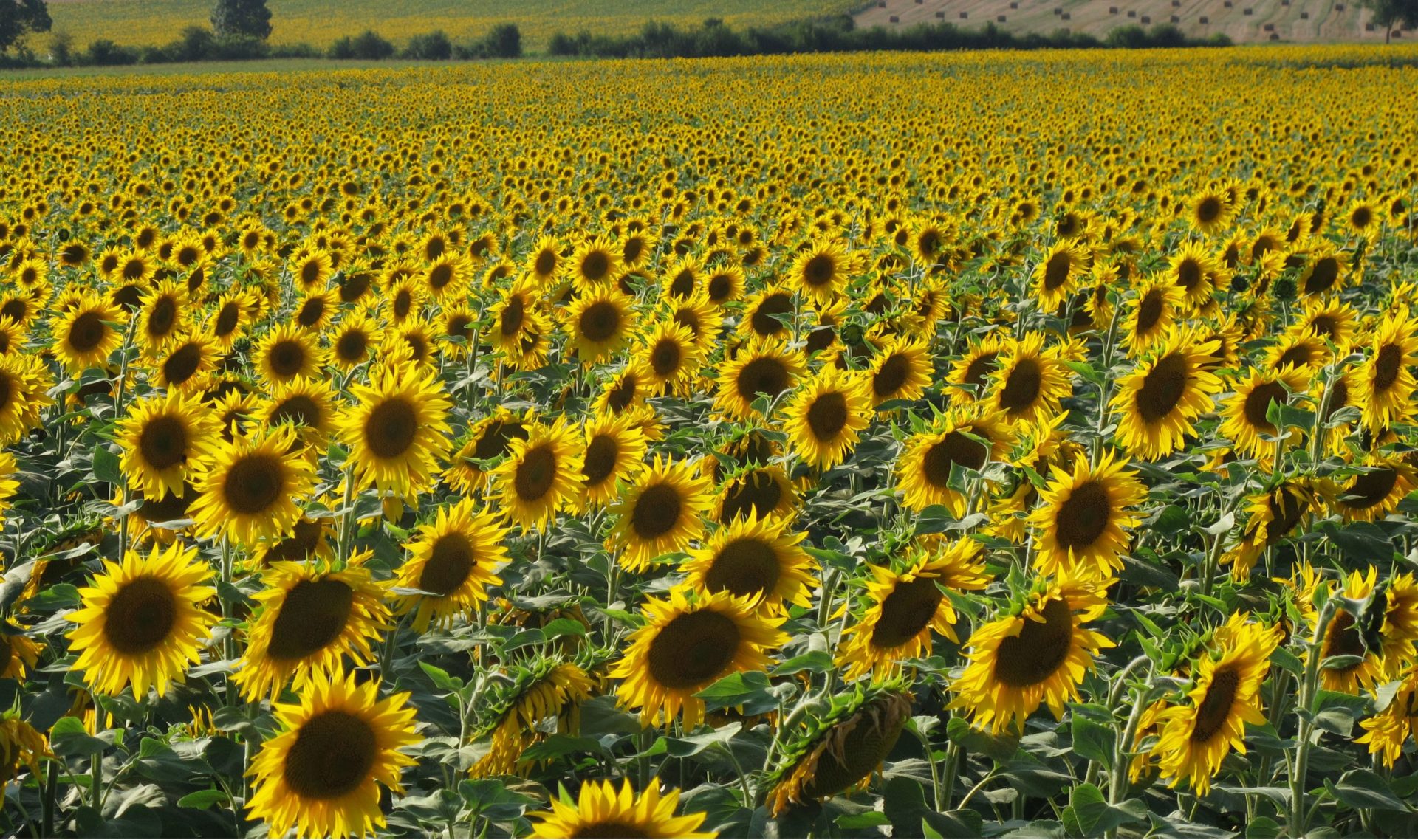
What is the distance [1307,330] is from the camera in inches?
182

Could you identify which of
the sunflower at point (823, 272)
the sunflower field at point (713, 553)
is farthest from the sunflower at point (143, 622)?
the sunflower at point (823, 272)

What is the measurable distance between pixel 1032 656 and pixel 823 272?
4.54 m

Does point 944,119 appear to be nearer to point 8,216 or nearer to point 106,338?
point 8,216

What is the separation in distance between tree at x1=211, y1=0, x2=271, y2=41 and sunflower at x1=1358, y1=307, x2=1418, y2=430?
98.1 metres

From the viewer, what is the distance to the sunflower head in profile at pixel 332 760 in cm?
221

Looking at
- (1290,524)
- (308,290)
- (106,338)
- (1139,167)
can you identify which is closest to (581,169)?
(1139,167)

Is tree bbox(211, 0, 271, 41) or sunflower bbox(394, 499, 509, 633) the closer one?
sunflower bbox(394, 499, 509, 633)

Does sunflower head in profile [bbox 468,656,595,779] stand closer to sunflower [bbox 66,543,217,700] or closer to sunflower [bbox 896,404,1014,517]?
sunflower [bbox 66,543,217,700]

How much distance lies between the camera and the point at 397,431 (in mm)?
3529

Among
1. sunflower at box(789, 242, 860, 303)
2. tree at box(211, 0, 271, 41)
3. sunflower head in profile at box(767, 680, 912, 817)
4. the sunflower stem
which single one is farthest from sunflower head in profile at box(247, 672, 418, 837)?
tree at box(211, 0, 271, 41)

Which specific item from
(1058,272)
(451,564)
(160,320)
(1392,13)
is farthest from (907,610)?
(1392,13)

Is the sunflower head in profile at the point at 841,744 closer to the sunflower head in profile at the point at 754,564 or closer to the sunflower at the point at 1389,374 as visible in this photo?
the sunflower head in profile at the point at 754,564

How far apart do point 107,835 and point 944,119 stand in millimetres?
26201

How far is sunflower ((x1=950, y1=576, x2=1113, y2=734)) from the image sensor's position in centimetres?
241
